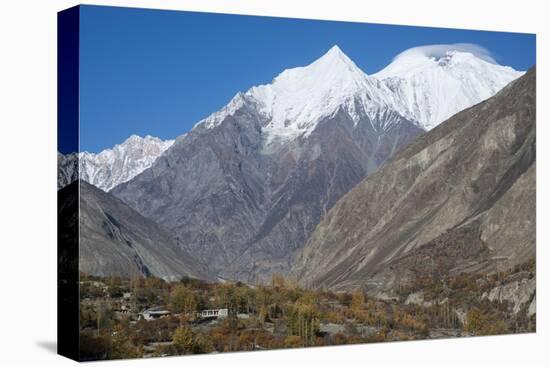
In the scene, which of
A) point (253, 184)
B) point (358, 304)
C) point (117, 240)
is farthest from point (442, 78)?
point (117, 240)

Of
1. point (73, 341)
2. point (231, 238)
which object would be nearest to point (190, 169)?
point (231, 238)

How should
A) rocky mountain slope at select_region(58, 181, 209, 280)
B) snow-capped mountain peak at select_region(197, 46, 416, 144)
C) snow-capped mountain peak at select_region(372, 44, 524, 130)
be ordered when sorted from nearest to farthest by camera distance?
1. rocky mountain slope at select_region(58, 181, 209, 280)
2. snow-capped mountain peak at select_region(197, 46, 416, 144)
3. snow-capped mountain peak at select_region(372, 44, 524, 130)

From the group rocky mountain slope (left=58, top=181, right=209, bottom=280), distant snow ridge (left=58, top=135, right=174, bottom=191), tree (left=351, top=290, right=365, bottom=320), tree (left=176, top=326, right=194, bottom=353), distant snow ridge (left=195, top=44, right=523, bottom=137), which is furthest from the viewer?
distant snow ridge (left=195, top=44, right=523, bottom=137)

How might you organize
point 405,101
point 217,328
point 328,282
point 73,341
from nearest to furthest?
Result: point 73,341 → point 217,328 → point 328,282 → point 405,101

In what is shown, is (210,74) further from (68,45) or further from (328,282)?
(328,282)

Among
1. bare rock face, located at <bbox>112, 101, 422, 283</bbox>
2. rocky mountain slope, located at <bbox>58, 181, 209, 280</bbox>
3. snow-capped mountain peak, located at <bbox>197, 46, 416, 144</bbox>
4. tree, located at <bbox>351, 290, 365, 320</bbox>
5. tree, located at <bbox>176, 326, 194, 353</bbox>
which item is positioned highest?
snow-capped mountain peak, located at <bbox>197, 46, 416, 144</bbox>

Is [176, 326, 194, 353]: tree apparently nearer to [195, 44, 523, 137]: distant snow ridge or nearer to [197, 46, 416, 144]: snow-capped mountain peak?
[197, 46, 416, 144]: snow-capped mountain peak

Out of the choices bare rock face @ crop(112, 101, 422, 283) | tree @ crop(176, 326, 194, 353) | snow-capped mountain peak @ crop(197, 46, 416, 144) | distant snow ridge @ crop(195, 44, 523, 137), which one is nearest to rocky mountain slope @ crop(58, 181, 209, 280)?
bare rock face @ crop(112, 101, 422, 283)

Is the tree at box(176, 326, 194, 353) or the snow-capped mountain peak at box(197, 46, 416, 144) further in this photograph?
the snow-capped mountain peak at box(197, 46, 416, 144)
